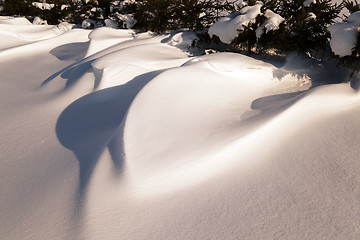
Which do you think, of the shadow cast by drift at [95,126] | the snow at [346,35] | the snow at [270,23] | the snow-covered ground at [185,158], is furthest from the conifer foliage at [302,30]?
the shadow cast by drift at [95,126]

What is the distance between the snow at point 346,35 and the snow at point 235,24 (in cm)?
130

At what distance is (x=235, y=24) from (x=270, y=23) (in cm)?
58

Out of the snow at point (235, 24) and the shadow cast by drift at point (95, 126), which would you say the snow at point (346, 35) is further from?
the shadow cast by drift at point (95, 126)

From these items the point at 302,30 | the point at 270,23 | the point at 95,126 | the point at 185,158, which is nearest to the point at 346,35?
the point at 302,30

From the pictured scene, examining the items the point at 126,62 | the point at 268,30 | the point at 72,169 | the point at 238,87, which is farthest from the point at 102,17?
the point at 72,169

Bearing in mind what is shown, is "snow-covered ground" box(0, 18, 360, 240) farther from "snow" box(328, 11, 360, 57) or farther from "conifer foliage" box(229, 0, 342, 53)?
"conifer foliage" box(229, 0, 342, 53)

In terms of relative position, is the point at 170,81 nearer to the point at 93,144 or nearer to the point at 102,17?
the point at 93,144

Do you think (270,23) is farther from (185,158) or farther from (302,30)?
(185,158)

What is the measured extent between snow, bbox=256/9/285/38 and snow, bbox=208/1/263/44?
0.19 meters

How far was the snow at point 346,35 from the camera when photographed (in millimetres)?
3023

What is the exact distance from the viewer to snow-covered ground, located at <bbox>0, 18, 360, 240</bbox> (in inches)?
60.0

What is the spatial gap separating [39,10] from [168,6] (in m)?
6.01

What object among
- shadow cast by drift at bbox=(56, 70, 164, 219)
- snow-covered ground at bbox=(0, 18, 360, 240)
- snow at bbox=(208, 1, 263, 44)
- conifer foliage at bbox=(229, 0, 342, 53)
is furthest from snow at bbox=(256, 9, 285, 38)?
shadow cast by drift at bbox=(56, 70, 164, 219)

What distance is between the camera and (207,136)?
2.07m
